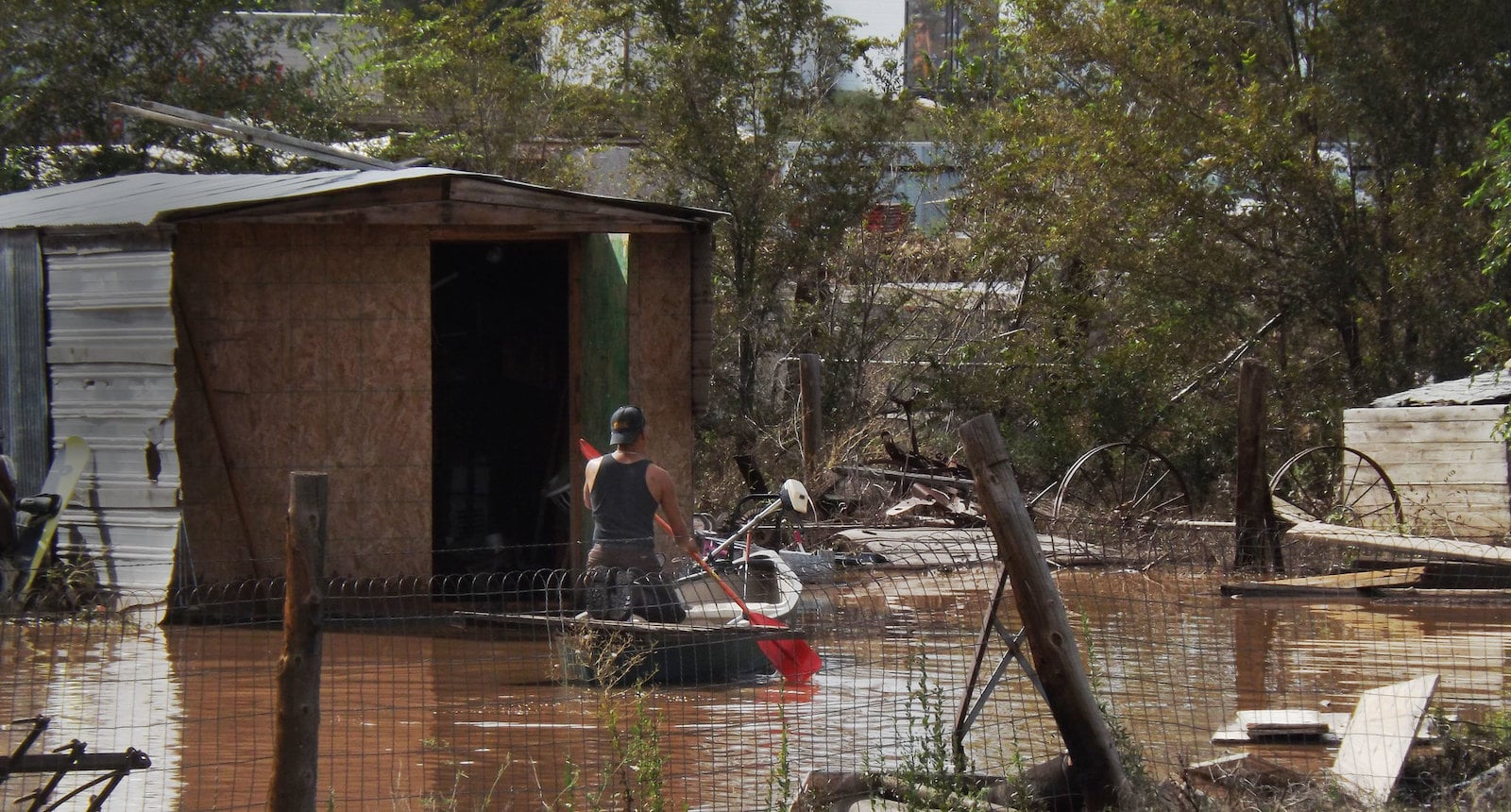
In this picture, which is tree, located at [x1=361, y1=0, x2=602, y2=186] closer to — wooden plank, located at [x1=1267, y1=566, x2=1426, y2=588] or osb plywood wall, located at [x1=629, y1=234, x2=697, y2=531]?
osb plywood wall, located at [x1=629, y1=234, x2=697, y2=531]

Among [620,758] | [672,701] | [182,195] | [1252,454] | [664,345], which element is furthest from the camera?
[1252,454]

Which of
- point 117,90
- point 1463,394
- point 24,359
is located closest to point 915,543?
point 1463,394

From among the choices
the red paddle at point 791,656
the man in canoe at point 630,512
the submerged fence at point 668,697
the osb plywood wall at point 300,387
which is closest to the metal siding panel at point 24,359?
the osb plywood wall at point 300,387

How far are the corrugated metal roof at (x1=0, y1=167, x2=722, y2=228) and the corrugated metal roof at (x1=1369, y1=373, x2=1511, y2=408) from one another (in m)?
7.25

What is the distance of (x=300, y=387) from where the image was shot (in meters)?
11.7

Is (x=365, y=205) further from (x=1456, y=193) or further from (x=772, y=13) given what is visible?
(x=1456, y=193)

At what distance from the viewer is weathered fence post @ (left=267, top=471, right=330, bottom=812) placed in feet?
15.3

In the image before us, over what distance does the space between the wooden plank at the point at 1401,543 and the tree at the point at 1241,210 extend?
4.95 meters

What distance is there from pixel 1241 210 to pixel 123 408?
13405 millimetres

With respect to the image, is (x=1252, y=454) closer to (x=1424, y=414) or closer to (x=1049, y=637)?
(x=1424, y=414)

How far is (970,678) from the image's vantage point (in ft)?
18.9

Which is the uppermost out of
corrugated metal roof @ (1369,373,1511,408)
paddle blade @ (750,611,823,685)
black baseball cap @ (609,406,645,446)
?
corrugated metal roof @ (1369,373,1511,408)

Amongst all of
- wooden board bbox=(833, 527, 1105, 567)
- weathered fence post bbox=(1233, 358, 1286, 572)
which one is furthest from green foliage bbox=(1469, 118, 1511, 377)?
wooden board bbox=(833, 527, 1105, 567)

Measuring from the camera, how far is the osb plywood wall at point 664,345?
1267 centimetres
